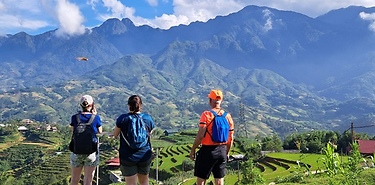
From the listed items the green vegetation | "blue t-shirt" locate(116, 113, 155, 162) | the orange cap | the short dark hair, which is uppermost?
the orange cap

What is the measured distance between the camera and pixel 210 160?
18.7ft

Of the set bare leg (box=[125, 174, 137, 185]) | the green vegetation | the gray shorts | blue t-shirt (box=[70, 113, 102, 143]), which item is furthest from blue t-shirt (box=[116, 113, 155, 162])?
the green vegetation

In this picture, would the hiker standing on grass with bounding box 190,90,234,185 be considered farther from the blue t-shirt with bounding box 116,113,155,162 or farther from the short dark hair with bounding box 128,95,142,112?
the short dark hair with bounding box 128,95,142,112

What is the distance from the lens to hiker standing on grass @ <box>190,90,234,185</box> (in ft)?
18.5

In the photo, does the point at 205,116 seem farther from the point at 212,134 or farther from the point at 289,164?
the point at 289,164

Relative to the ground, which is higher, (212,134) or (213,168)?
(212,134)

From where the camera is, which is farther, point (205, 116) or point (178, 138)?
point (178, 138)

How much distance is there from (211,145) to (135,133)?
3.69 feet

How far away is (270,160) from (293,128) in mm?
148643

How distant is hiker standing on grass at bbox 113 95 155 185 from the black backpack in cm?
45

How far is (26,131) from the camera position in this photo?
107000mm

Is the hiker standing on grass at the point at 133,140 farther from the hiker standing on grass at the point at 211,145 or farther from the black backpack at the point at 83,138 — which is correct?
the hiker standing on grass at the point at 211,145

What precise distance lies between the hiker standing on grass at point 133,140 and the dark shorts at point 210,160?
30.3 inches

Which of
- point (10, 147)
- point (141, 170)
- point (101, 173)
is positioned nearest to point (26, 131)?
point (10, 147)
